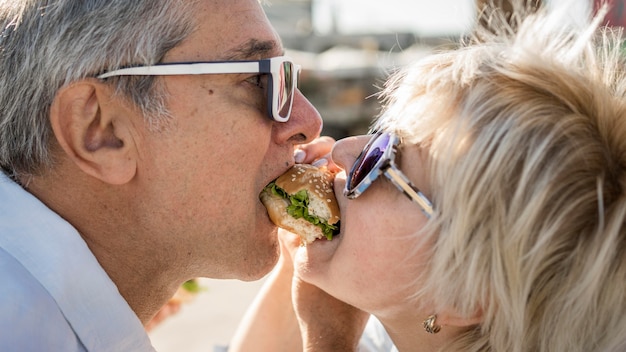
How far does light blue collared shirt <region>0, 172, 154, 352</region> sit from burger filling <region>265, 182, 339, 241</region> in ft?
2.33

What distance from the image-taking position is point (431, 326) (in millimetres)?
2494

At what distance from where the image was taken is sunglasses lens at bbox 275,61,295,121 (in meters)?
2.59

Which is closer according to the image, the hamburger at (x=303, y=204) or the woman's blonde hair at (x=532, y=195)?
the woman's blonde hair at (x=532, y=195)

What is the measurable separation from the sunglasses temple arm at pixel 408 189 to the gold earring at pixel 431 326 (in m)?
0.40

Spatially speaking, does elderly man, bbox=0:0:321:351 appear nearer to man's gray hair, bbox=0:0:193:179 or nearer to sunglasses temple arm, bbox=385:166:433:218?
man's gray hair, bbox=0:0:193:179

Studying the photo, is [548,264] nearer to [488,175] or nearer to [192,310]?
[488,175]

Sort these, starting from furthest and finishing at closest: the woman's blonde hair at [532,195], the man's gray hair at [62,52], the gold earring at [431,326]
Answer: the gold earring at [431,326] < the man's gray hair at [62,52] < the woman's blonde hair at [532,195]

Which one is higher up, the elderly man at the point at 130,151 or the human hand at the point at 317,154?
the elderly man at the point at 130,151

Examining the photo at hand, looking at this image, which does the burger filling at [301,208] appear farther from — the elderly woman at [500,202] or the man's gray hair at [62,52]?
the man's gray hair at [62,52]

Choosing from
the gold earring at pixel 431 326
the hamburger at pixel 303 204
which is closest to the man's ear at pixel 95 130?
the hamburger at pixel 303 204

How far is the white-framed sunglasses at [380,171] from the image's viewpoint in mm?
2385

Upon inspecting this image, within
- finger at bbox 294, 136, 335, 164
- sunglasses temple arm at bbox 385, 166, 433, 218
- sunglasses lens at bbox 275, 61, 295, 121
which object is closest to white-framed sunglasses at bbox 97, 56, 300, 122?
sunglasses lens at bbox 275, 61, 295, 121

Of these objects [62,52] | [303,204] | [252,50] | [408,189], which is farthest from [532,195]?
[62,52]

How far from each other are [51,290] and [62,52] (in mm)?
812
